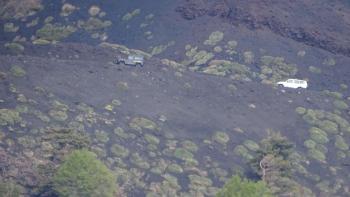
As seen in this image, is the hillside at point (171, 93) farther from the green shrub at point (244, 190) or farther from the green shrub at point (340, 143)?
the green shrub at point (244, 190)

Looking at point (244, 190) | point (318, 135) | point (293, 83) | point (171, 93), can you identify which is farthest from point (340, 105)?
point (244, 190)

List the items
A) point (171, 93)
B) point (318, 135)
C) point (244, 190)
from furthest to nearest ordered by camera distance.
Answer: point (171, 93) → point (318, 135) → point (244, 190)

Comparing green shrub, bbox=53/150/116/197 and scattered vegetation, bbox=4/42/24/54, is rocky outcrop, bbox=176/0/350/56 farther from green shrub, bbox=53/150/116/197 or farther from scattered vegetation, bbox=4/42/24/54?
green shrub, bbox=53/150/116/197

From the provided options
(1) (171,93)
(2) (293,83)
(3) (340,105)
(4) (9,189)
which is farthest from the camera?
(2) (293,83)

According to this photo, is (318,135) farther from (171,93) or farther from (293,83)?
(171,93)

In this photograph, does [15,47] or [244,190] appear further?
[15,47]

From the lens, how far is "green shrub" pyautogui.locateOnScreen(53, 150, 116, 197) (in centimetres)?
3241

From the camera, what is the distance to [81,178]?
32406 mm

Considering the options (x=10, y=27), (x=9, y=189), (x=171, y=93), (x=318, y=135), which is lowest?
(x=10, y=27)

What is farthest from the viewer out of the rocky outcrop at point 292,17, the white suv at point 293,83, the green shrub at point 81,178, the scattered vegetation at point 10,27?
the scattered vegetation at point 10,27

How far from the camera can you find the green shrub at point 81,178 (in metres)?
32.4

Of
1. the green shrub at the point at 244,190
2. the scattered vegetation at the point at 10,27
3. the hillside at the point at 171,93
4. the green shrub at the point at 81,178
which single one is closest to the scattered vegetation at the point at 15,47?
the hillside at the point at 171,93

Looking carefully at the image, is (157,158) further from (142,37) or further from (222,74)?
(142,37)

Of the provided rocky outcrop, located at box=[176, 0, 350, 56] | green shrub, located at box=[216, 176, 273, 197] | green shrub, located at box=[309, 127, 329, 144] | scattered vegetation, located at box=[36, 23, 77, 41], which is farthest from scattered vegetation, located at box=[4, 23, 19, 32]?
green shrub, located at box=[216, 176, 273, 197]
